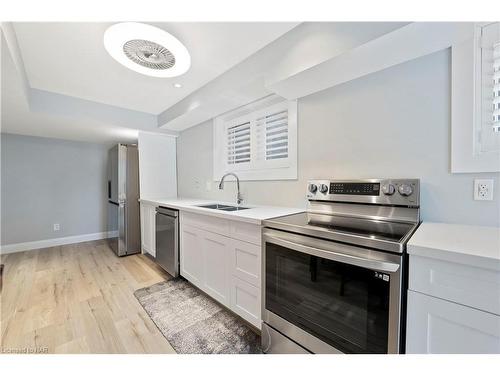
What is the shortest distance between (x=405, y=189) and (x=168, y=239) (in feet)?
7.45

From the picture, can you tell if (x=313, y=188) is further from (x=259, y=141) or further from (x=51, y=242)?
(x=51, y=242)

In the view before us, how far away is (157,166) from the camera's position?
10.6ft

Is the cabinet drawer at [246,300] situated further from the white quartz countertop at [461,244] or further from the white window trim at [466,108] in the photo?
the white window trim at [466,108]

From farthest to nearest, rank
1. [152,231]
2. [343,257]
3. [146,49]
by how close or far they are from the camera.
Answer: [152,231]
[146,49]
[343,257]

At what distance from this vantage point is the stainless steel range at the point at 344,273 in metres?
0.82

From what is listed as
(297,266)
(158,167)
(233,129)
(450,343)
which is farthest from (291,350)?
(158,167)

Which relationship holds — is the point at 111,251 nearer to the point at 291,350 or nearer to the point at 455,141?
the point at 291,350

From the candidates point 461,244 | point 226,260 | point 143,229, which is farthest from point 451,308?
point 143,229

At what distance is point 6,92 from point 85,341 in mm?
2171

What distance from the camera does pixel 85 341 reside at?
140cm

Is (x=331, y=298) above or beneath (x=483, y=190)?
beneath

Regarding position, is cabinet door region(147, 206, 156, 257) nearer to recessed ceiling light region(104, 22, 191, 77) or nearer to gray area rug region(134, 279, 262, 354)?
gray area rug region(134, 279, 262, 354)

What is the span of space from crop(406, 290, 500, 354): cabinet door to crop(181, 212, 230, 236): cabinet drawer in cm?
115

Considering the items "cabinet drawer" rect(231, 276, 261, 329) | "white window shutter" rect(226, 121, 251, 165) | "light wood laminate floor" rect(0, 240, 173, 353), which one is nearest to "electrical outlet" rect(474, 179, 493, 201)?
"cabinet drawer" rect(231, 276, 261, 329)
